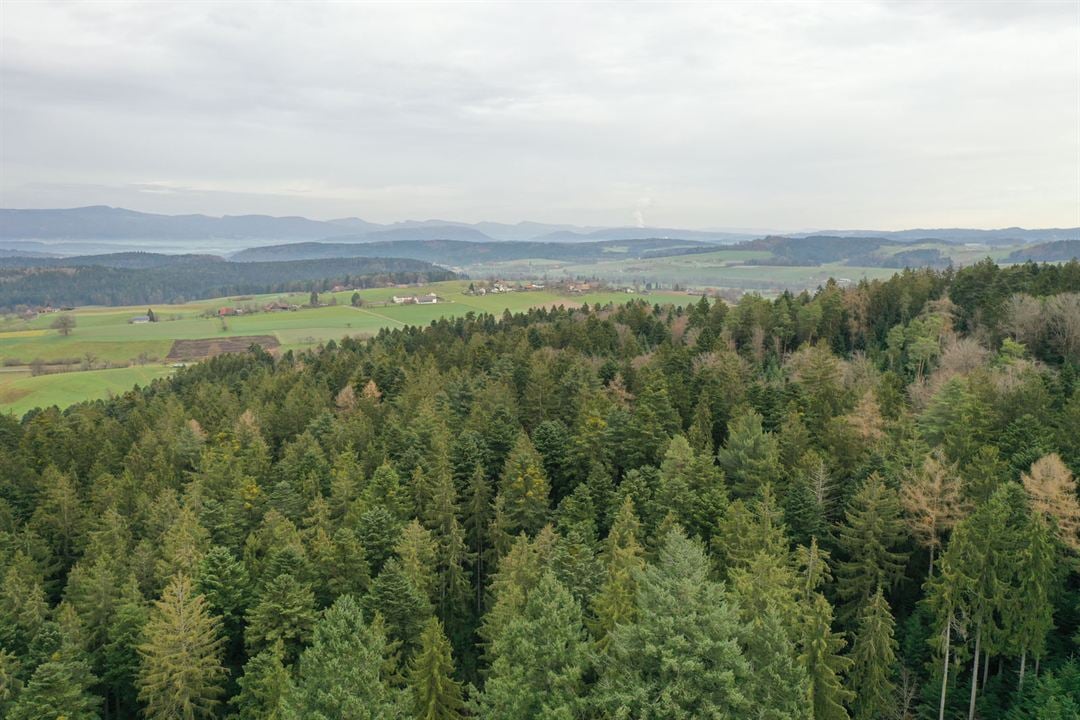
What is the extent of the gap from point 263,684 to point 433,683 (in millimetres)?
7195

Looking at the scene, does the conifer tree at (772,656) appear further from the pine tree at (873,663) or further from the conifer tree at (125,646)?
the conifer tree at (125,646)

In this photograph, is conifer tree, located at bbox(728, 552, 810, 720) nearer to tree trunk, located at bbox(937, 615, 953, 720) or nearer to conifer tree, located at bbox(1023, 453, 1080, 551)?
tree trunk, located at bbox(937, 615, 953, 720)

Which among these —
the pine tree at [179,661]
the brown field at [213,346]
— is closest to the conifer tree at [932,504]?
the pine tree at [179,661]

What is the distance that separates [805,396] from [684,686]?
123 feet

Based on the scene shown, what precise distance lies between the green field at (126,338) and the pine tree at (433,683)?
333ft

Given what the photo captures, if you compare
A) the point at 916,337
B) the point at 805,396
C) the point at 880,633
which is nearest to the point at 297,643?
the point at 880,633

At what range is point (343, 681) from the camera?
22.2 meters

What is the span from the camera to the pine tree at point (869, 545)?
32062 mm

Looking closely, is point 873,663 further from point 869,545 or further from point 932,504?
point 932,504

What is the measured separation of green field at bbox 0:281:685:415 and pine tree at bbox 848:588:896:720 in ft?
375

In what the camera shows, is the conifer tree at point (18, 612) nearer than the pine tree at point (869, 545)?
No

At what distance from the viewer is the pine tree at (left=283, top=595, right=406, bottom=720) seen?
21.7 m

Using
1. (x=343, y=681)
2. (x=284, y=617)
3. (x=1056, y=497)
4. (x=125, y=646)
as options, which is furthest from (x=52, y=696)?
(x=1056, y=497)

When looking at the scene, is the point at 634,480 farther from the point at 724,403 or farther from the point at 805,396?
the point at 805,396
